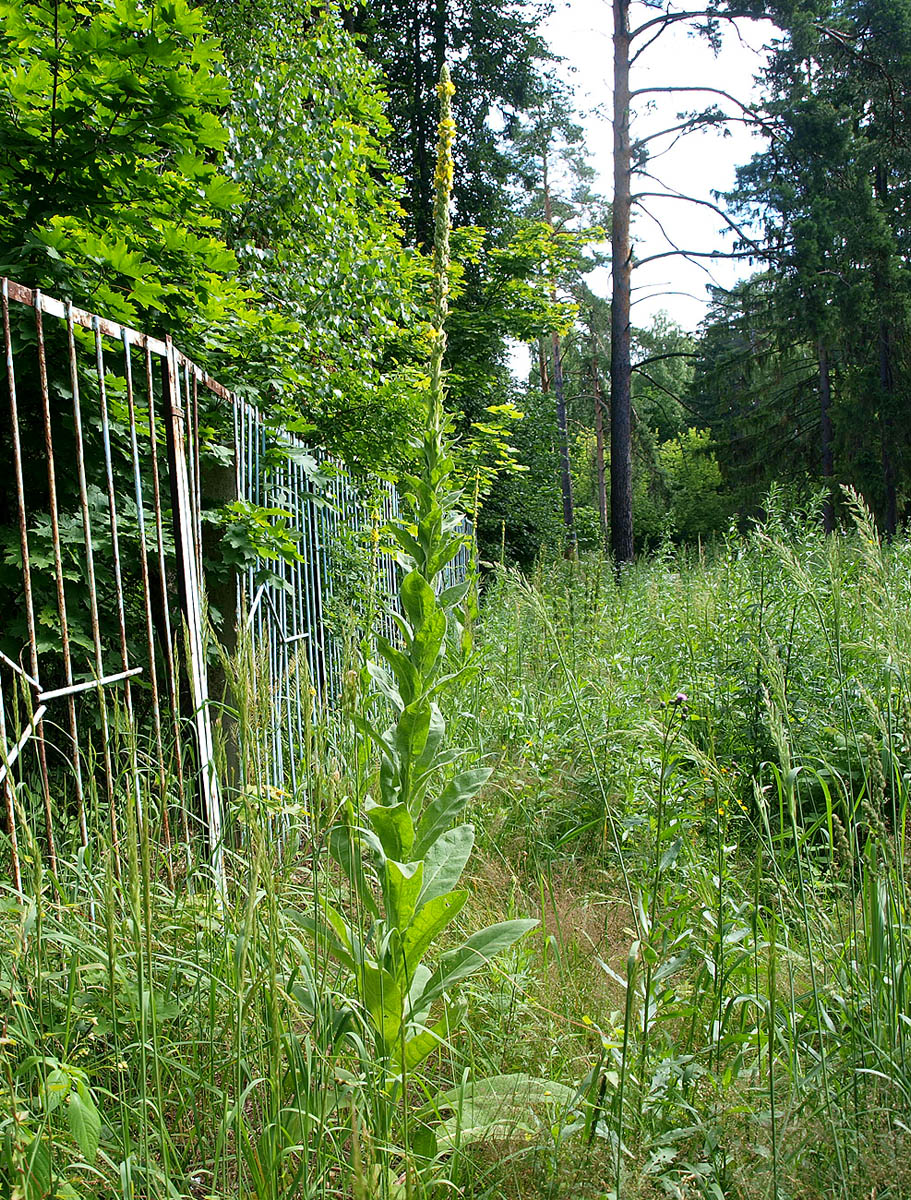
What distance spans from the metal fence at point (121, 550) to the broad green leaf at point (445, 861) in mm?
593

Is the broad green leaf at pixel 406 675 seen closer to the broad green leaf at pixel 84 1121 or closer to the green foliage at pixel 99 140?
the broad green leaf at pixel 84 1121

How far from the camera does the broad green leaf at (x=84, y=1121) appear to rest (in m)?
1.24

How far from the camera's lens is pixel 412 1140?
1585 millimetres

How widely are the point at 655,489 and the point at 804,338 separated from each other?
1332cm

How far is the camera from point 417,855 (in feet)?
6.13

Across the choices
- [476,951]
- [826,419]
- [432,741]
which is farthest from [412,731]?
[826,419]

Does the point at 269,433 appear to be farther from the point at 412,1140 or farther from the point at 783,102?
the point at 783,102

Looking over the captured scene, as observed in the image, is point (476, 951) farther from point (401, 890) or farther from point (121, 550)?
point (121, 550)

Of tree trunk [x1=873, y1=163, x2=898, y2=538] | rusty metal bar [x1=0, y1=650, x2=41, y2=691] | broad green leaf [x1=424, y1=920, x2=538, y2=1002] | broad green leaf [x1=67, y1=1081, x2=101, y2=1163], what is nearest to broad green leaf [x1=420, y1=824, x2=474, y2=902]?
broad green leaf [x1=424, y1=920, x2=538, y2=1002]

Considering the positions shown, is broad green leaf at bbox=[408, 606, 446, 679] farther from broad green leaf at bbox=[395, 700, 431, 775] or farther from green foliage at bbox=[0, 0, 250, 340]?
green foliage at bbox=[0, 0, 250, 340]

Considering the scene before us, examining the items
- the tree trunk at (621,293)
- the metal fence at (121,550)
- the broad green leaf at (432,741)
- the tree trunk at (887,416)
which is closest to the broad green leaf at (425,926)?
the broad green leaf at (432,741)

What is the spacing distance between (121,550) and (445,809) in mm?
2426

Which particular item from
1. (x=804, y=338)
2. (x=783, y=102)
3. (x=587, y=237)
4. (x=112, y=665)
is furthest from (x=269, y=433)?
(x=804, y=338)

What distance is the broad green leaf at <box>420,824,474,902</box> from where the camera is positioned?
6.09 feet
